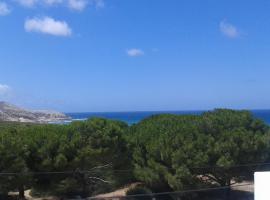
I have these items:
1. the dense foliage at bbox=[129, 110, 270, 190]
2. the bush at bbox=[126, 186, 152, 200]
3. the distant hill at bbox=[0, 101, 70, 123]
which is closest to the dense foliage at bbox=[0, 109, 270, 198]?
the dense foliage at bbox=[129, 110, 270, 190]

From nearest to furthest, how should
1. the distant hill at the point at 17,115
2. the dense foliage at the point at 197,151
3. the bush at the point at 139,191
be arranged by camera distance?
the dense foliage at the point at 197,151, the bush at the point at 139,191, the distant hill at the point at 17,115

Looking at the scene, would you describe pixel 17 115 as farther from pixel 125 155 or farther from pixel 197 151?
pixel 197 151

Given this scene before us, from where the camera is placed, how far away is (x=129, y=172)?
15875 mm

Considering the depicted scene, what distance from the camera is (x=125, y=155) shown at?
15.8 meters

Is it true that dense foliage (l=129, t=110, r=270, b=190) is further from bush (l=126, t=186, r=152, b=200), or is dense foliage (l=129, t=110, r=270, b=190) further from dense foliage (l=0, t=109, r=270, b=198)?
bush (l=126, t=186, r=152, b=200)

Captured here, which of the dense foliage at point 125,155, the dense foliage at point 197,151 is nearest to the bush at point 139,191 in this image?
the dense foliage at point 125,155

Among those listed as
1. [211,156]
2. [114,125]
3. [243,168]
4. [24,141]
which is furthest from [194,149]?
[24,141]

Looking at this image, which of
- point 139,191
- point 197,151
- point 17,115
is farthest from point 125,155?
point 17,115

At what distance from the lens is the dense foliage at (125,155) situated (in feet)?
45.3

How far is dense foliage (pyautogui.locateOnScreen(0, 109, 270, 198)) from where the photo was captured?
45.3 feet

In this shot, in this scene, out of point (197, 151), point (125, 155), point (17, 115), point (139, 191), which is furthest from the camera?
point (17, 115)

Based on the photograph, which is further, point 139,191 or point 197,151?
point 139,191

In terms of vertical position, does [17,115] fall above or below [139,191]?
above

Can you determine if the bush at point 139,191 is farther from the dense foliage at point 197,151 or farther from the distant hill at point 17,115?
the distant hill at point 17,115
